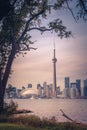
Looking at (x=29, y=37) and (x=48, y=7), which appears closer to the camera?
(x=48, y=7)

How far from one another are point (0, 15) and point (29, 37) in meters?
27.1

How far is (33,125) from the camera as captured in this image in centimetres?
2717

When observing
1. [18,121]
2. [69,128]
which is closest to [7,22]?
[18,121]

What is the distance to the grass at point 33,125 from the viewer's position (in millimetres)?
23494

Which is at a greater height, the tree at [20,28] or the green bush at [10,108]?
the tree at [20,28]

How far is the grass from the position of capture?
23.5m

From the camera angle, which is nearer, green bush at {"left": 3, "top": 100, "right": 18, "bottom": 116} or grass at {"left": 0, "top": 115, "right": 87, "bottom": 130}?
grass at {"left": 0, "top": 115, "right": 87, "bottom": 130}

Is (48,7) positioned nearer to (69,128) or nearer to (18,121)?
(18,121)

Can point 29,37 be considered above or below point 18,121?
above

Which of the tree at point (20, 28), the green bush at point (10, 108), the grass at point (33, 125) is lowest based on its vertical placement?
the grass at point (33, 125)

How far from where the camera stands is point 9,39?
44.3m

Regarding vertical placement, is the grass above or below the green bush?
below

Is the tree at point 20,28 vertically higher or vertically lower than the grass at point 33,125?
higher

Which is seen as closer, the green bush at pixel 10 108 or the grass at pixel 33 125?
the grass at pixel 33 125
